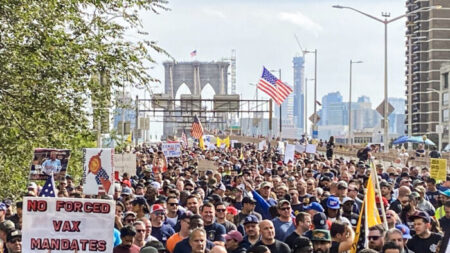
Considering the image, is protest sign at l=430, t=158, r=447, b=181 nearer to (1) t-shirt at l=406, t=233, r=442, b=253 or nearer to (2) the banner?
(1) t-shirt at l=406, t=233, r=442, b=253

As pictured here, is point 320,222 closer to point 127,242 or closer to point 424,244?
point 424,244

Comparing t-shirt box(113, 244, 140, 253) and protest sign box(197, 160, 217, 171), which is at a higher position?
protest sign box(197, 160, 217, 171)

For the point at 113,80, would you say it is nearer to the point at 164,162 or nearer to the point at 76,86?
the point at 76,86

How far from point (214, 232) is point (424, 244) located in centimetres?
233

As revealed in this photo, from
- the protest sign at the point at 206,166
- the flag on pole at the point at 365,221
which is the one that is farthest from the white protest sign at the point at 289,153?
the flag on pole at the point at 365,221

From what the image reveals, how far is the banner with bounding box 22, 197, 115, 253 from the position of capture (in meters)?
8.91

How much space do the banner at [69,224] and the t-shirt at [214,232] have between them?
8.17 ft

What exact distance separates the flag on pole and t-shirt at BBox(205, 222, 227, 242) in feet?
5.30

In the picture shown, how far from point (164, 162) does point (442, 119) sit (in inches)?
4336

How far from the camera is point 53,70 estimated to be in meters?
15.6

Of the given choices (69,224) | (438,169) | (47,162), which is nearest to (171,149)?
(438,169)

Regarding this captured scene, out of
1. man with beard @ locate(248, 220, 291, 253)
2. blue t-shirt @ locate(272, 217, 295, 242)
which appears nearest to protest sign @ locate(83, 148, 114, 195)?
blue t-shirt @ locate(272, 217, 295, 242)

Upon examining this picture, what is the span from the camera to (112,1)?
16328mm

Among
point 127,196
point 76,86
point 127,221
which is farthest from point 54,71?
point 127,221
